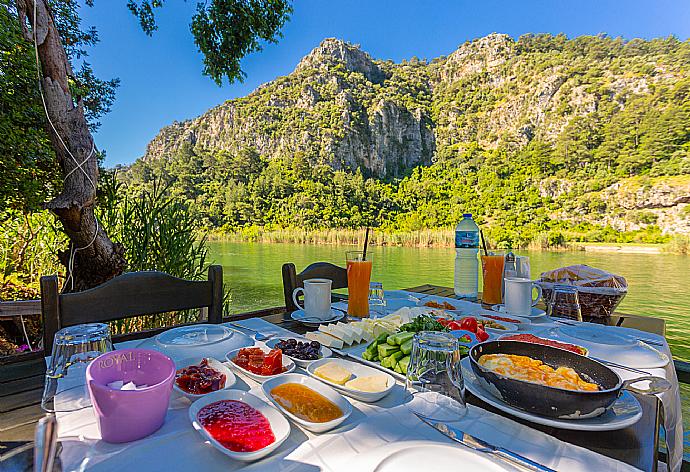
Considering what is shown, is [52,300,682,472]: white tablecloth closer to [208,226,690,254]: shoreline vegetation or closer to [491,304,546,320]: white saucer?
[491,304,546,320]: white saucer

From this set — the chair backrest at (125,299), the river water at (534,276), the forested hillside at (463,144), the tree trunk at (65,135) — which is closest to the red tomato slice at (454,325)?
the chair backrest at (125,299)

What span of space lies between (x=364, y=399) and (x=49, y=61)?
237 centimetres

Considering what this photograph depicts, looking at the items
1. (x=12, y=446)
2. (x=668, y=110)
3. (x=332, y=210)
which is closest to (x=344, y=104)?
(x=332, y=210)

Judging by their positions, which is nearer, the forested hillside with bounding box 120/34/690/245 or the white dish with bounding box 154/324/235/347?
the white dish with bounding box 154/324/235/347

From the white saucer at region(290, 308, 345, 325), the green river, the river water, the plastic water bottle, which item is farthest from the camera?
the river water

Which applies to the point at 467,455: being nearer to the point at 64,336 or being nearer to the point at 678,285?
the point at 64,336

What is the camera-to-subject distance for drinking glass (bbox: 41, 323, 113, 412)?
20.3 inches

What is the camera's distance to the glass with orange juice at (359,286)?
1.14 meters

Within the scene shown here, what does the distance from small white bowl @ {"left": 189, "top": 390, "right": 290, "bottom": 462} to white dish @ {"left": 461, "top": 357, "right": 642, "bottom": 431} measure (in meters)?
0.30

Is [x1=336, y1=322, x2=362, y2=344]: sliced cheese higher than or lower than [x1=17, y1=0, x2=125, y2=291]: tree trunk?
lower

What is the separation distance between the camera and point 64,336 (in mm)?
584

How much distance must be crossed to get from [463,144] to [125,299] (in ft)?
110

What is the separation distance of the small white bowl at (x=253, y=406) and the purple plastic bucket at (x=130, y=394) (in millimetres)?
48

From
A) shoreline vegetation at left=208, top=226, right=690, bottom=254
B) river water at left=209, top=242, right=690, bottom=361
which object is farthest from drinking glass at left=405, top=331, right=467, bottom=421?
shoreline vegetation at left=208, top=226, right=690, bottom=254
